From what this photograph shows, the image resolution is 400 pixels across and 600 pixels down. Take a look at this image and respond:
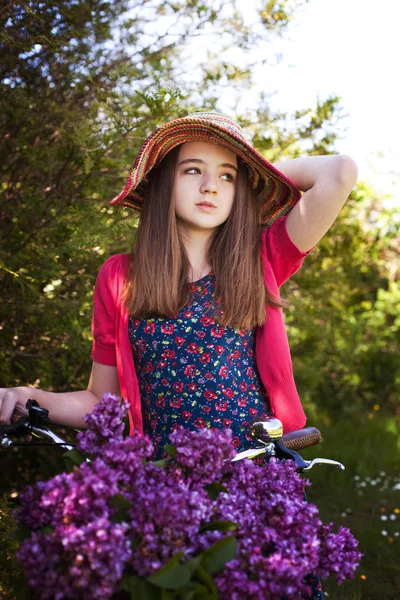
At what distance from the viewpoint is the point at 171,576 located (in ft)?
3.72

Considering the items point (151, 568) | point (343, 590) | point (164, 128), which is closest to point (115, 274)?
point (164, 128)

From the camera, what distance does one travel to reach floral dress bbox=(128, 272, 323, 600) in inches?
80.8

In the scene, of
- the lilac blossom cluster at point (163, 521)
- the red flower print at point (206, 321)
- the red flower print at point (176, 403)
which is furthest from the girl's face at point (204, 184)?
the lilac blossom cluster at point (163, 521)

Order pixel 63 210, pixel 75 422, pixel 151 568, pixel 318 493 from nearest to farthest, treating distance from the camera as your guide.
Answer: pixel 151 568
pixel 75 422
pixel 63 210
pixel 318 493

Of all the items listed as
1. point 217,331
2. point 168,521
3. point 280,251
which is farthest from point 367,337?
point 168,521

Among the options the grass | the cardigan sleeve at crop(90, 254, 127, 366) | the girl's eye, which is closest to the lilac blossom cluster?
the cardigan sleeve at crop(90, 254, 127, 366)

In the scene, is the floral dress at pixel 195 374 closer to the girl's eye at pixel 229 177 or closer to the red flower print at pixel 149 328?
the red flower print at pixel 149 328

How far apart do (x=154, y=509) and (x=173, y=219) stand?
1258 mm

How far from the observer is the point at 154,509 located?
117 cm

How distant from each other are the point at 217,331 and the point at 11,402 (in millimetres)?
669

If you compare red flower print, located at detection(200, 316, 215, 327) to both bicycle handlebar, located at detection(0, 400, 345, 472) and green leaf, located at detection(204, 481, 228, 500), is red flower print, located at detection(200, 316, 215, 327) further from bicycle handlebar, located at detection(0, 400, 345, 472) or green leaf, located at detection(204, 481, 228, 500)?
green leaf, located at detection(204, 481, 228, 500)

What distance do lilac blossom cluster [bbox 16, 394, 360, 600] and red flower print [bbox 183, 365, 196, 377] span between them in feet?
2.28

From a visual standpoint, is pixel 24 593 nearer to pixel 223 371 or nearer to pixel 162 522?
pixel 162 522

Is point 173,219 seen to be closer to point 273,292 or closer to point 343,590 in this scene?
point 273,292
